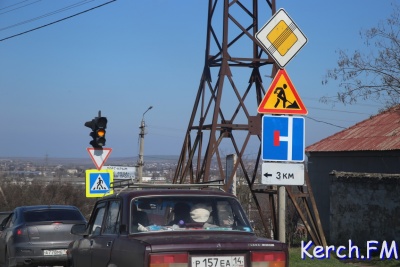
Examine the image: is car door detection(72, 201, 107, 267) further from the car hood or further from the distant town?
the distant town

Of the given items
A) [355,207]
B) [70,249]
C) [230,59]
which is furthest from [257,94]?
[70,249]

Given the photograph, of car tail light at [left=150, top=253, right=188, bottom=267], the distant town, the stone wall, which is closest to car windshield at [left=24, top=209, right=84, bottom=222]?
the stone wall

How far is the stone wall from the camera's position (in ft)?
54.2

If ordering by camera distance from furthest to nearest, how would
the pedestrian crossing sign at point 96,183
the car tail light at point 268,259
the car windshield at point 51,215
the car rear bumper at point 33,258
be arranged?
the pedestrian crossing sign at point 96,183 → the car windshield at point 51,215 → the car rear bumper at point 33,258 → the car tail light at point 268,259

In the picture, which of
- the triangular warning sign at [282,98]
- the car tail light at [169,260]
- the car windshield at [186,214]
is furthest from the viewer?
the triangular warning sign at [282,98]

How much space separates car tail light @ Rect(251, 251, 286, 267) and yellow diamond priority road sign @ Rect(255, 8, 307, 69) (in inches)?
97.6

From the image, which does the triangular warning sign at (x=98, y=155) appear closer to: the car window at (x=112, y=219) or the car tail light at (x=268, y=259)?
the car window at (x=112, y=219)

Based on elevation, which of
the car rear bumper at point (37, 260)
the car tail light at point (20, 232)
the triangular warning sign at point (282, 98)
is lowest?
the car rear bumper at point (37, 260)

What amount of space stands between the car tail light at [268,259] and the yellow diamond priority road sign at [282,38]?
8.14ft

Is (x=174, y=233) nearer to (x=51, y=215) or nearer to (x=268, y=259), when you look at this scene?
(x=268, y=259)

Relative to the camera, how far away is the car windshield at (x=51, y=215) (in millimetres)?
15461

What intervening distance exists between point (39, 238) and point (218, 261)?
27.8 feet

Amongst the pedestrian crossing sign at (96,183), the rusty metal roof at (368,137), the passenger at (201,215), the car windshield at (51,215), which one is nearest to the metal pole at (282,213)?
the passenger at (201,215)

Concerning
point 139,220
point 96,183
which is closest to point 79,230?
point 139,220
